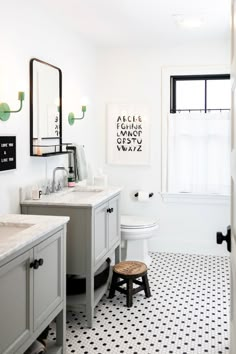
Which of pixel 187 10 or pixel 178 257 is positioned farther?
pixel 178 257

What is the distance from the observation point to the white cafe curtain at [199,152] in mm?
4758

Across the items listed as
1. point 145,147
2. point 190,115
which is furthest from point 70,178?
point 190,115

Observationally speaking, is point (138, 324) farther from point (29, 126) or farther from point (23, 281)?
point (29, 126)

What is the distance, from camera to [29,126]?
3.32m

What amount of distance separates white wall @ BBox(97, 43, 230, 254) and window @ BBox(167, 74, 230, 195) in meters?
0.16

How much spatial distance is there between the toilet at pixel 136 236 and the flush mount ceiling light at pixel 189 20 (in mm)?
1856

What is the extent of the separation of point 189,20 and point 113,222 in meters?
1.81

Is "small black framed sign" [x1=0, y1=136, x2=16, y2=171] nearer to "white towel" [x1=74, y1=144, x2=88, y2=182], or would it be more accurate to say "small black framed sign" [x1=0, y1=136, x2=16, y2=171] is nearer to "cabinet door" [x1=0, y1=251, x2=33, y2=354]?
"cabinet door" [x1=0, y1=251, x2=33, y2=354]

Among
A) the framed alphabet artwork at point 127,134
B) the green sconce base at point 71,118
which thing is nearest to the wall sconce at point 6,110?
the green sconce base at point 71,118

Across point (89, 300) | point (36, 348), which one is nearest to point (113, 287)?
point (89, 300)

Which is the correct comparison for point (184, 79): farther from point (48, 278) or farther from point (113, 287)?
point (48, 278)

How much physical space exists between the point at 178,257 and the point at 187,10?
8.34 ft

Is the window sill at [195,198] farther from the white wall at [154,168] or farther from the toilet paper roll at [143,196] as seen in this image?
the toilet paper roll at [143,196]

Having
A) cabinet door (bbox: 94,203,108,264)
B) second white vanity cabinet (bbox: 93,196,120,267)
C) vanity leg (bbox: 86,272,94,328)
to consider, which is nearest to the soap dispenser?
second white vanity cabinet (bbox: 93,196,120,267)
